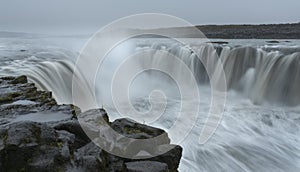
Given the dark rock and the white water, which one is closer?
the dark rock

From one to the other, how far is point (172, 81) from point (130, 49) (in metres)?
5.90

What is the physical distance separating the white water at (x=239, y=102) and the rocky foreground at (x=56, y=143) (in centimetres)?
224

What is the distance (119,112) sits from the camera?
8695mm

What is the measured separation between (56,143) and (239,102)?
9278mm

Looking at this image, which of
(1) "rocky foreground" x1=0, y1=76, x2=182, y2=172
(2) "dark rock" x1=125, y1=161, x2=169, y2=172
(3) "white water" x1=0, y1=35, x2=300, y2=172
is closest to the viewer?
(1) "rocky foreground" x1=0, y1=76, x2=182, y2=172

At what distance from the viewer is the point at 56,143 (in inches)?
94.2

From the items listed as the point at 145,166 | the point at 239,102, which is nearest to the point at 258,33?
the point at 239,102

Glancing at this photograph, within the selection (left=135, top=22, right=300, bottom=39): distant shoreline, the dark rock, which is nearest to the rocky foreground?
the dark rock

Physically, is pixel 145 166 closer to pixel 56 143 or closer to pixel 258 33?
pixel 56 143

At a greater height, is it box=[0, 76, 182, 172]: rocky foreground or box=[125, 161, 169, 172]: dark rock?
box=[0, 76, 182, 172]: rocky foreground

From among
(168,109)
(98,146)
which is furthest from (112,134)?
(168,109)

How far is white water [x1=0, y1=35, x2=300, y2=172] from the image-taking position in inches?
229

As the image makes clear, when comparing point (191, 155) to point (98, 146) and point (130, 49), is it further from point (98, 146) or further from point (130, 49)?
point (130, 49)

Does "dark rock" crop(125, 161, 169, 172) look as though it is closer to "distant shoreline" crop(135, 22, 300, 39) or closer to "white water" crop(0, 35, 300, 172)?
"white water" crop(0, 35, 300, 172)
